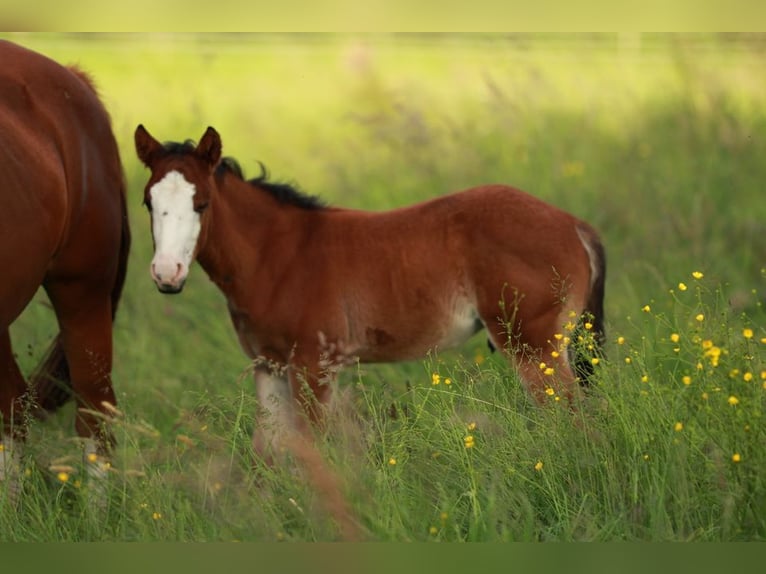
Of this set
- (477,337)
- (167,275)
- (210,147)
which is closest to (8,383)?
(167,275)

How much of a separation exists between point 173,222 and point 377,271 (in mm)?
1045

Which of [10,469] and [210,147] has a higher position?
[210,147]

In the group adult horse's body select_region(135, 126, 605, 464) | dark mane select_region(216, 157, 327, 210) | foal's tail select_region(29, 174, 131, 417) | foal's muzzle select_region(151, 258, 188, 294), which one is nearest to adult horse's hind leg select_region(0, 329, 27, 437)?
Answer: foal's tail select_region(29, 174, 131, 417)

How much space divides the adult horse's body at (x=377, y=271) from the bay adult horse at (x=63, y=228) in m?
0.28

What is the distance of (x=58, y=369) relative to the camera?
215 inches

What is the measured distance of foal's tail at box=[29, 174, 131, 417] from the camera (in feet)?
17.8

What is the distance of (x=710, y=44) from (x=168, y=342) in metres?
5.94

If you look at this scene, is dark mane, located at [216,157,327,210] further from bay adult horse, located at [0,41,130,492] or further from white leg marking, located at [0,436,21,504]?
white leg marking, located at [0,436,21,504]

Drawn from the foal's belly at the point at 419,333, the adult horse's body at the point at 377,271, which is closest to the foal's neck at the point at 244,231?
the adult horse's body at the point at 377,271

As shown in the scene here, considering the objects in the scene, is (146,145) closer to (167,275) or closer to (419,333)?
(167,275)

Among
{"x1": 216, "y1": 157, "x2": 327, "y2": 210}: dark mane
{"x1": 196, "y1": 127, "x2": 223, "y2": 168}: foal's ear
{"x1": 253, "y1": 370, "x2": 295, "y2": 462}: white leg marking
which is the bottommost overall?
{"x1": 253, "y1": 370, "x2": 295, "y2": 462}: white leg marking

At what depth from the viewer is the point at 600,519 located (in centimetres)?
363

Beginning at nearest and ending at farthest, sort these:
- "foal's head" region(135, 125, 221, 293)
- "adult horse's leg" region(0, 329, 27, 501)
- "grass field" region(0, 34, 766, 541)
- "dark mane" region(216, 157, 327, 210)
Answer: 1. "grass field" region(0, 34, 766, 541)
2. "adult horse's leg" region(0, 329, 27, 501)
3. "foal's head" region(135, 125, 221, 293)
4. "dark mane" region(216, 157, 327, 210)

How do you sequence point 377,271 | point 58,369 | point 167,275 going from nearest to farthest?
point 167,275, point 58,369, point 377,271
